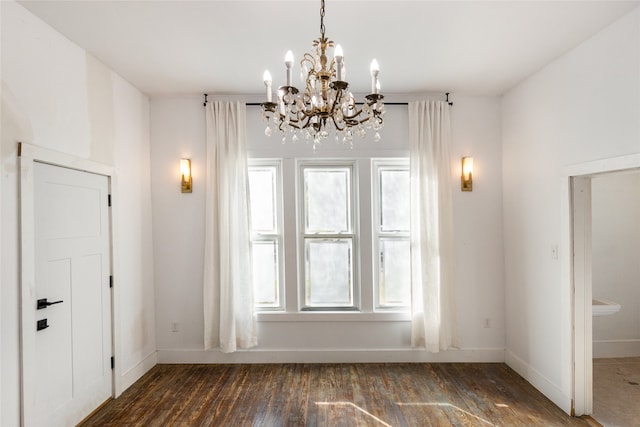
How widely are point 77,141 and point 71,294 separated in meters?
1.18

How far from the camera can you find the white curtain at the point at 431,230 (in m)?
3.56

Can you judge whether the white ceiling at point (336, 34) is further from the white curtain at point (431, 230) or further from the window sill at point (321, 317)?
the window sill at point (321, 317)

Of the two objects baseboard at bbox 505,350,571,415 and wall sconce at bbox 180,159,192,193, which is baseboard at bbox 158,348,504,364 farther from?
wall sconce at bbox 180,159,192,193

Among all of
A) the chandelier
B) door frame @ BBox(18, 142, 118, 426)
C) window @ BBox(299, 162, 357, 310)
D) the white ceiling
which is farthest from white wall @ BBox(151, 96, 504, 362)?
the chandelier

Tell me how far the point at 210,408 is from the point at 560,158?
360 centimetres

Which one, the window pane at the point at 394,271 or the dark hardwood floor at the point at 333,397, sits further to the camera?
the window pane at the point at 394,271

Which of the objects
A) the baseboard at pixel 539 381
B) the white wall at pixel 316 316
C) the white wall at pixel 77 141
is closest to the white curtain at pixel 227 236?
the white wall at pixel 316 316

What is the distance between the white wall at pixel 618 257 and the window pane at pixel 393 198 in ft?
6.62

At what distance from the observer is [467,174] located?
3.66 m

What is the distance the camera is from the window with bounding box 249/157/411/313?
3820 mm

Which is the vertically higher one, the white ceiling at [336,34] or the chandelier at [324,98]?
the white ceiling at [336,34]

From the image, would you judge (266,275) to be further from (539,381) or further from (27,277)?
(539,381)

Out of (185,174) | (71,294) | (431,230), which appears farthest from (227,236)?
(431,230)

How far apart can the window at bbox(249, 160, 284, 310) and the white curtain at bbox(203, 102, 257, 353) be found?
231mm
